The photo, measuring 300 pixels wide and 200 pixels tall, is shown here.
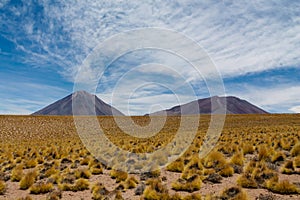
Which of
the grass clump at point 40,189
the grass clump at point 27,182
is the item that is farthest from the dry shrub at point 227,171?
the grass clump at point 27,182

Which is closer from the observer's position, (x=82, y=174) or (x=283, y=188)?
(x=283, y=188)

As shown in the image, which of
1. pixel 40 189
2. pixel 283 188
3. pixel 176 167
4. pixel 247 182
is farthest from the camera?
pixel 176 167

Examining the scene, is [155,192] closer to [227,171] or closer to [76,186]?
[76,186]

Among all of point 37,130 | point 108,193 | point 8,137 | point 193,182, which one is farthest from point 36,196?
point 37,130

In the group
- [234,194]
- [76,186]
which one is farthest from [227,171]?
→ [76,186]

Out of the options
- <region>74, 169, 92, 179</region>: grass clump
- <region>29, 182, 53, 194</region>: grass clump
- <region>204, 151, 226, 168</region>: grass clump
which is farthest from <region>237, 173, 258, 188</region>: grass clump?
<region>29, 182, 53, 194</region>: grass clump

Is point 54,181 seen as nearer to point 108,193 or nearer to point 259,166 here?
point 108,193

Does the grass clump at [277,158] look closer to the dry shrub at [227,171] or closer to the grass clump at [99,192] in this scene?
the dry shrub at [227,171]

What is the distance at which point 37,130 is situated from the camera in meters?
43.6

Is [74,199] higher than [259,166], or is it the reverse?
[259,166]

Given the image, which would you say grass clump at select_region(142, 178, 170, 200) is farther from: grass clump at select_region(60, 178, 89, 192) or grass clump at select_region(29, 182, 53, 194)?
grass clump at select_region(29, 182, 53, 194)

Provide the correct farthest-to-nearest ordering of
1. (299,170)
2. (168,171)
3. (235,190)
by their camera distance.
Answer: (168,171)
(299,170)
(235,190)

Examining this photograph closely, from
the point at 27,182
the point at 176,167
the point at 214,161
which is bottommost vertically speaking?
the point at 27,182

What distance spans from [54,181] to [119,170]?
2.53 metres
